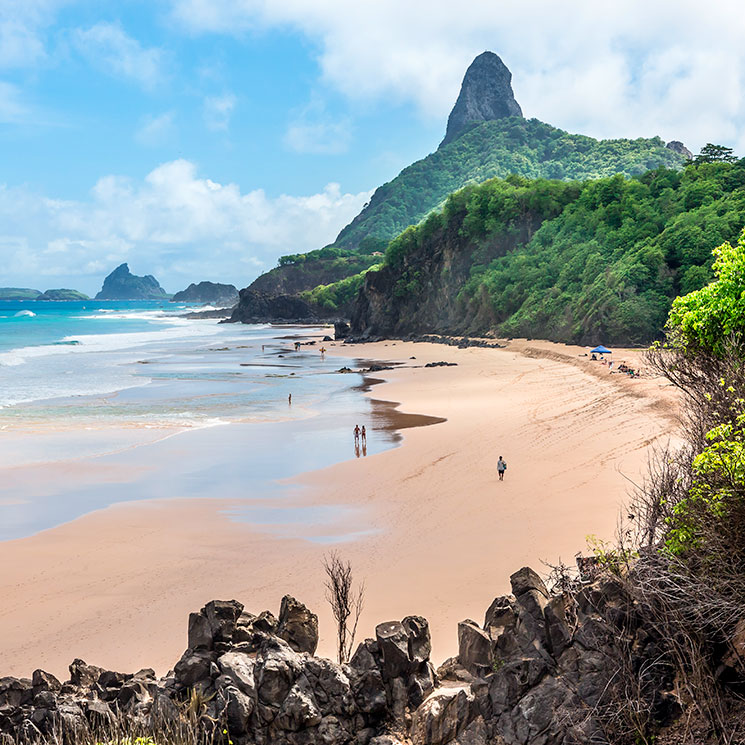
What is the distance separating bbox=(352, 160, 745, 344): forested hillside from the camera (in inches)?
2724

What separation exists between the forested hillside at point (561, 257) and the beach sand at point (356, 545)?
40.9 m

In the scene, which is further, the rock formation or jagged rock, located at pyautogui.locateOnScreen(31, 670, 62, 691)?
the rock formation

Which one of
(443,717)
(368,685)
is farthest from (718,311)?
(368,685)

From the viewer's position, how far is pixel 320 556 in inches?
719

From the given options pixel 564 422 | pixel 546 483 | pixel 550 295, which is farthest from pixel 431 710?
pixel 550 295

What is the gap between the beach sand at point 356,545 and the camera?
14.6 metres

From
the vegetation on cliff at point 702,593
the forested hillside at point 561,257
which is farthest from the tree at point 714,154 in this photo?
the vegetation on cliff at point 702,593

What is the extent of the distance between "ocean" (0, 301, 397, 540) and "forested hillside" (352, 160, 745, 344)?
28329mm

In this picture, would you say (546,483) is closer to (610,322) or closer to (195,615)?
(195,615)

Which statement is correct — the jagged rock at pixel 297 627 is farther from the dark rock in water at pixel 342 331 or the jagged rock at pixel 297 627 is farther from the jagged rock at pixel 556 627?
the dark rock in water at pixel 342 331

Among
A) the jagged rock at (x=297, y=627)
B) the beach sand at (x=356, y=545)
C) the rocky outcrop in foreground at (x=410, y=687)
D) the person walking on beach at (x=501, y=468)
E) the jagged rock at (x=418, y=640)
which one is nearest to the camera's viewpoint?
the rocky outcrop in foreground at (x=410, y=687)

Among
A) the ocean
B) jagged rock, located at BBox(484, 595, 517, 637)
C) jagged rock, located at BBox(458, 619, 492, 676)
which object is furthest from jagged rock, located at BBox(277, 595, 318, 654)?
the ocean

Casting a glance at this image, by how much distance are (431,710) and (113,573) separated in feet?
36.6

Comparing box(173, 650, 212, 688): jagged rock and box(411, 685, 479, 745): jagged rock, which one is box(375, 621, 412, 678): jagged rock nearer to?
box(411, 685, 479, 745): jagged rock
